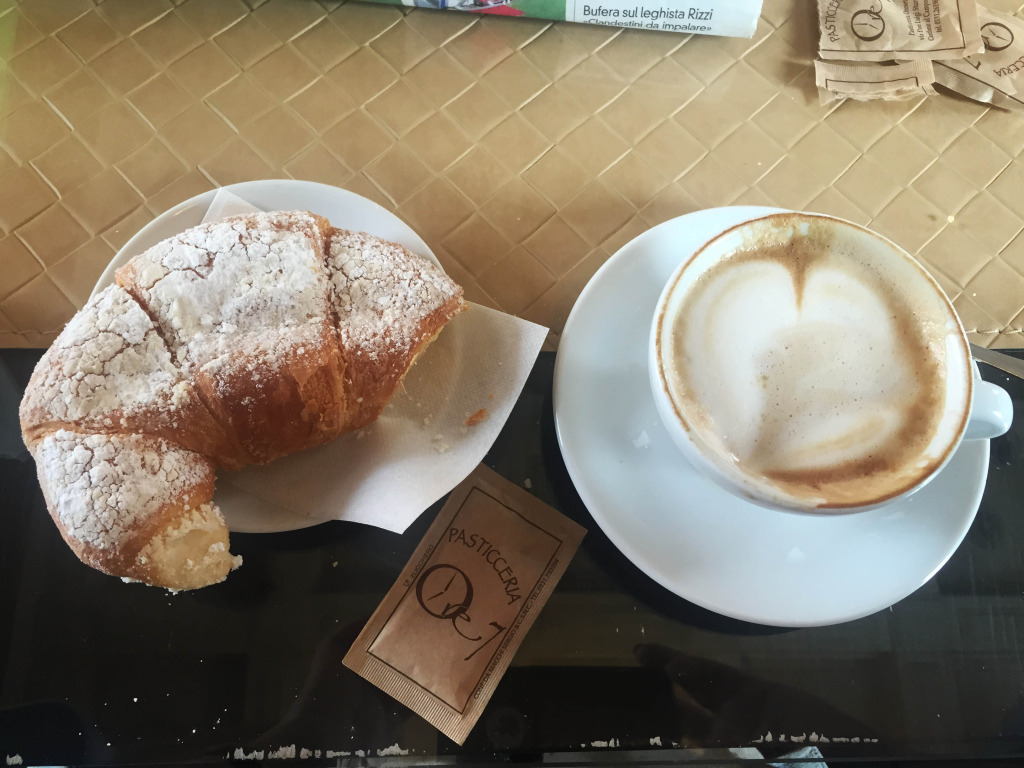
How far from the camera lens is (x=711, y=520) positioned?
27.9 inches

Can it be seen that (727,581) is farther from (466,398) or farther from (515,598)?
(466,398)

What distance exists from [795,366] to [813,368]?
0.02 metres

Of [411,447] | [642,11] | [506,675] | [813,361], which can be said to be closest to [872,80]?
[642,11]

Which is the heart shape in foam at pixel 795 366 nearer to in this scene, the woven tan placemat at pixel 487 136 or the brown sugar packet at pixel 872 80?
the woven tan placemat at pixel 487 136

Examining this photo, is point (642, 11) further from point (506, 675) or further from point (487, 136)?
point (506, 675)

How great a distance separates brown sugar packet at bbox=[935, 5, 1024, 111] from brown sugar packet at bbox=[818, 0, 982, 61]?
0.02 m

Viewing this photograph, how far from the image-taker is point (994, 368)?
85 cm

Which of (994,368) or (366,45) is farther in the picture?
(366,45)

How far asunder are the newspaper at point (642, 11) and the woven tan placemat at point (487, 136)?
2cm

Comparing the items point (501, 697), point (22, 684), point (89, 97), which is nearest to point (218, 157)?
point (89, 97)

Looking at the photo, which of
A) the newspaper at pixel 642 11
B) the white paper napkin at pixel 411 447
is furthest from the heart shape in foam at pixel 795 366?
the newspaper at pixel 642 11

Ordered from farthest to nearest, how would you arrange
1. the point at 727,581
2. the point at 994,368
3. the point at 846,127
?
1. the point at 846,127
2. the point at 994,368
3. the point at 727,581

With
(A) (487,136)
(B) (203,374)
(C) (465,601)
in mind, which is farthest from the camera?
(A) (487,136)

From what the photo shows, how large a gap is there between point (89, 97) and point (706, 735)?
111 centimetres
